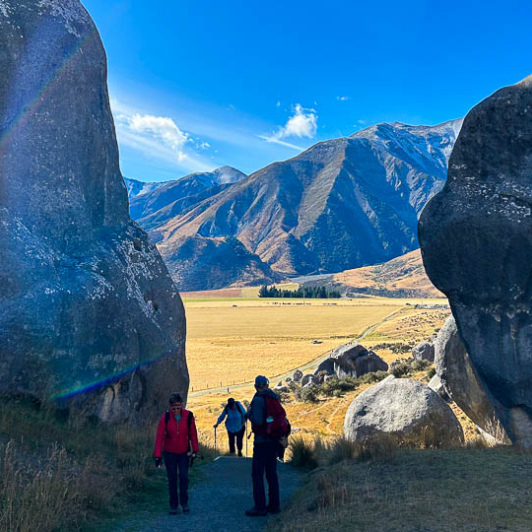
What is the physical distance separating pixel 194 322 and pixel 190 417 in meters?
97.6

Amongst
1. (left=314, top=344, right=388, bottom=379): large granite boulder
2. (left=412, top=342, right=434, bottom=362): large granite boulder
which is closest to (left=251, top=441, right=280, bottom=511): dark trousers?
(left=314, top=344, right=388, bottom=379): large granite boulder

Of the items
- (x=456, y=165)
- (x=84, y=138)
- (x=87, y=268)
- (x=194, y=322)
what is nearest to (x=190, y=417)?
(x=87, y=268)

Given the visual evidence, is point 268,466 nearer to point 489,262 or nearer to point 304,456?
point 304,456

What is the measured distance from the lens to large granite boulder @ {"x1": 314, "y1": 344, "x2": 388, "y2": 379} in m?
29.7

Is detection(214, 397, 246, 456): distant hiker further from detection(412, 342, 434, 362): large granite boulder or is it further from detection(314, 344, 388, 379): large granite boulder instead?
detection(412, 342, 434, 362): large granite boulder

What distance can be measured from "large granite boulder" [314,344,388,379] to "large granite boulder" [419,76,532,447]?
18.9 meters

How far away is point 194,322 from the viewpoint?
103938mm

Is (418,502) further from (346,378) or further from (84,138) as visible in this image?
(346,378)

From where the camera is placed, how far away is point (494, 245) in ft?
34.5

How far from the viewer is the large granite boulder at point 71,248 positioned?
10.1 meters

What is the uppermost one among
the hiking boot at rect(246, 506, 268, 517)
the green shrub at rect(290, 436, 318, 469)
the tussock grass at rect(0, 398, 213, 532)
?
the tussock grass at rect(0, 398, 213, 532)

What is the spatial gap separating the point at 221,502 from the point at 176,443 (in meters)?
1.73

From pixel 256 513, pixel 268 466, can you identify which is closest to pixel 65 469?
pixel 256 513

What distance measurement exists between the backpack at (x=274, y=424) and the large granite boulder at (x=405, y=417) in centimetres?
422
